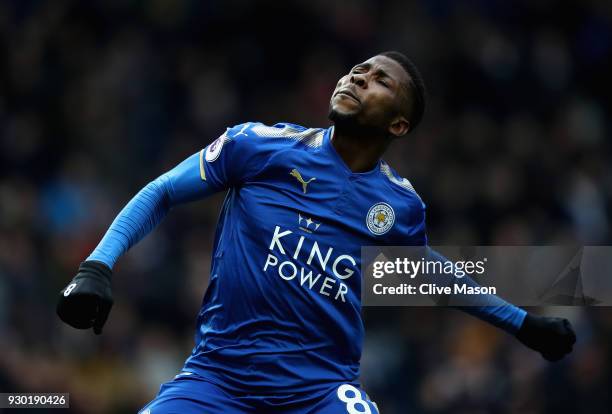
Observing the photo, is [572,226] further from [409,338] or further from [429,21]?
[429,21]

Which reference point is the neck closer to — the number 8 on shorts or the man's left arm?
the man's left arm

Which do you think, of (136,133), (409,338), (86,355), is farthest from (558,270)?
(136,133)

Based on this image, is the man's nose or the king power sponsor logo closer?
the king power sponsor logo

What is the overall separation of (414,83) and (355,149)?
44 cm

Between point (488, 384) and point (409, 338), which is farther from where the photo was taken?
point (409, 338)

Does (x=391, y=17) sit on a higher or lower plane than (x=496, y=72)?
higher

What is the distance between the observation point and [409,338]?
33.8 feet

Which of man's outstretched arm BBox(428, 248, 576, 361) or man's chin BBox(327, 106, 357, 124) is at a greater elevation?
man's chin BBox(327, 106, 357, 124)

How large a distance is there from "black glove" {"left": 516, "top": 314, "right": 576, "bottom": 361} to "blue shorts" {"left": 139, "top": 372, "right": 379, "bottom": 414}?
1024 mm

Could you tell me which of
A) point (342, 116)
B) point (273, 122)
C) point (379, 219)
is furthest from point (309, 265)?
point (273, 122)

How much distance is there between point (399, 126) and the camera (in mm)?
5184

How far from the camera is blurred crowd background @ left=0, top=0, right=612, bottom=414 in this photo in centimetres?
972

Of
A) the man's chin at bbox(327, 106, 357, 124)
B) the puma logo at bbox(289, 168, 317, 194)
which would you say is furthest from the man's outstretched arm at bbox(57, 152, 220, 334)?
the man's chin at bbox(327, 106, 357, 124)

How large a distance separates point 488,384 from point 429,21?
5651 millimetres
